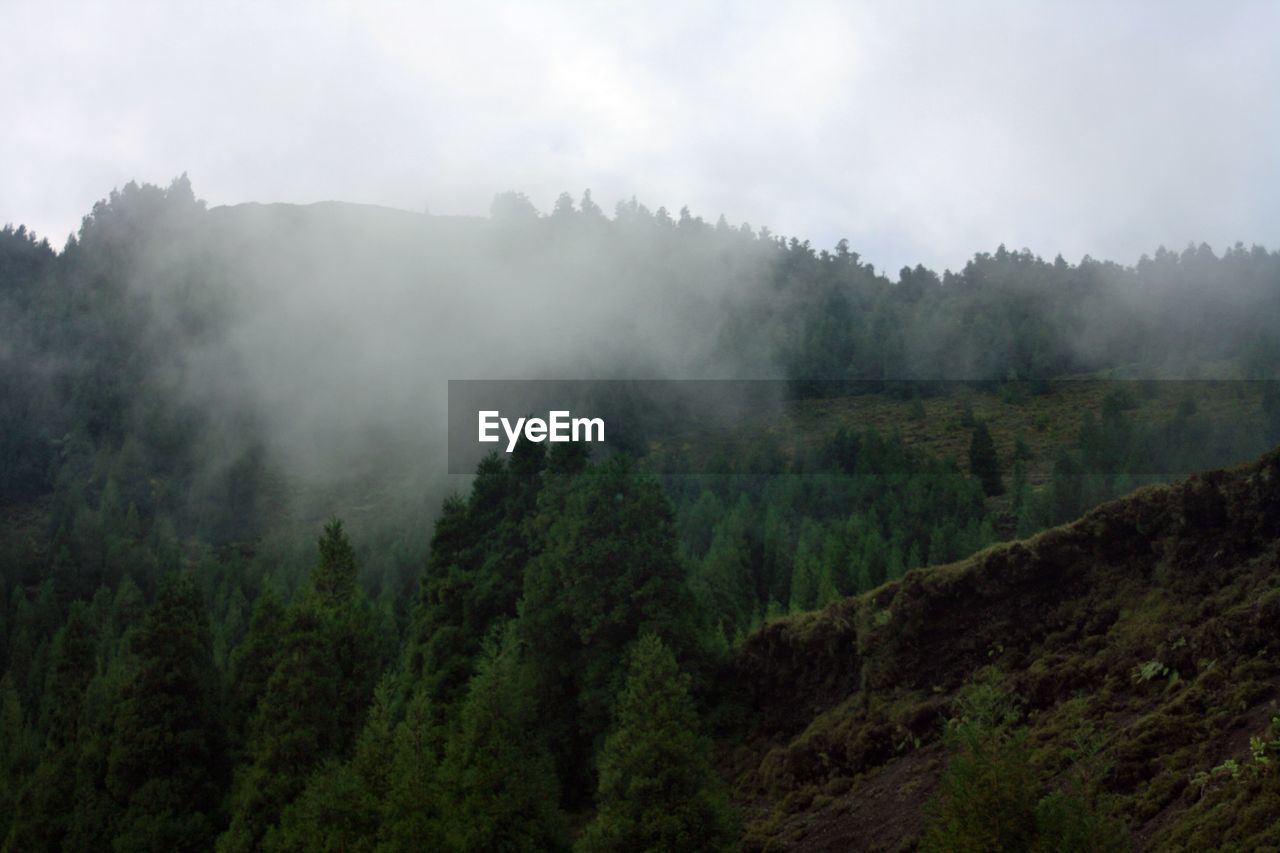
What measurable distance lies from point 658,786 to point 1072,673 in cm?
995

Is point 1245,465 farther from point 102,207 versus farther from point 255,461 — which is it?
point 102,207

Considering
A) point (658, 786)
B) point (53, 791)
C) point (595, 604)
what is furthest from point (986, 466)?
point (53, 791)

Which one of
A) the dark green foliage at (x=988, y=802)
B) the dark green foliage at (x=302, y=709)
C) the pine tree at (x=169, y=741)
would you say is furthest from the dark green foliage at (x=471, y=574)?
the dark green foliage at (x=988, y=802)

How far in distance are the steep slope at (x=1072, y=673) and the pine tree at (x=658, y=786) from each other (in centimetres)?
346

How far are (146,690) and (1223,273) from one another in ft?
489

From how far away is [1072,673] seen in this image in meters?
23.4

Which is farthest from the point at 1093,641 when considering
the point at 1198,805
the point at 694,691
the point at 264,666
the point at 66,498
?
the point at 66,498

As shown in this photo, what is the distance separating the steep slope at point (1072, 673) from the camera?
1814 centimetres

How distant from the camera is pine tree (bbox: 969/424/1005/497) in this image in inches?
3228

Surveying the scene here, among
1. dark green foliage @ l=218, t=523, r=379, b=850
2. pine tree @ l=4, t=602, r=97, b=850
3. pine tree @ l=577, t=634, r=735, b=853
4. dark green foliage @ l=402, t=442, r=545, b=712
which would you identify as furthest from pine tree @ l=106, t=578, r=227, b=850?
pine tree @ l=577, t=634, r=735, b=853

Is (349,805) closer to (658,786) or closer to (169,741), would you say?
(658,786)

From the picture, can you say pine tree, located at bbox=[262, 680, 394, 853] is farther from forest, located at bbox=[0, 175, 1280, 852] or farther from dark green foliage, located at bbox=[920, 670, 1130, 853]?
dark green foliage, located at bbox=[920, 670, 1130, 853]

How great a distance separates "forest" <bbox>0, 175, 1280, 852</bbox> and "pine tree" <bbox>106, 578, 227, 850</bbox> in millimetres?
116

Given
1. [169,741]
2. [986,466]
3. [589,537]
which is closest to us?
[169,741]
